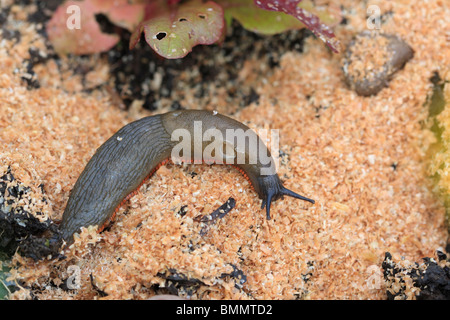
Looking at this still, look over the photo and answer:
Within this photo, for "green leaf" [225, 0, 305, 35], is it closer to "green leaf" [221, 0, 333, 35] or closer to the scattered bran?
"green leaf" [221, 0, 333, 35]

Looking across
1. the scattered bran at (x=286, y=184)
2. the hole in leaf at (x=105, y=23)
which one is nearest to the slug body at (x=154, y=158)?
the scattered bran at (x=286, y=184)

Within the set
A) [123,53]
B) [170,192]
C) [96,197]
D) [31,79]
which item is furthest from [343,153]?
[31,79]

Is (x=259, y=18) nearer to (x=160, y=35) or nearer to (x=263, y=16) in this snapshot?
(x=263, y=16)

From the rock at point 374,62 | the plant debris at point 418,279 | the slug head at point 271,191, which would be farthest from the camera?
the rock at point 374,62

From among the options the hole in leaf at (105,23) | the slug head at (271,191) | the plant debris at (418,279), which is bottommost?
the plant debris at (418,279)

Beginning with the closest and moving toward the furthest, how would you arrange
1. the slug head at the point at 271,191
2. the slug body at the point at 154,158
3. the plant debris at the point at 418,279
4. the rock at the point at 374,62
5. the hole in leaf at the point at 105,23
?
the plant debris at the point at 418,279, the slug body at the point at 154,158, the slug head at the point at 271,191, the rock at the point at 374,62, the hole in leaf at the point at 105,23

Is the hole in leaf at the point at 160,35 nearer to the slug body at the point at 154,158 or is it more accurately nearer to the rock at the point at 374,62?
the slug body at the point at 154,158
